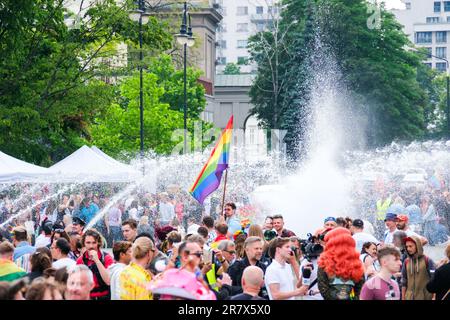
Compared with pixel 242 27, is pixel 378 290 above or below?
below

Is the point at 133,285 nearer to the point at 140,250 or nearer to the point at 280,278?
the point at 140,250

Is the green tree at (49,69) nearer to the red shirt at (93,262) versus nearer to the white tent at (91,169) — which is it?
the white tent at (91,169)

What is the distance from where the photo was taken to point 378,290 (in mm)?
9711

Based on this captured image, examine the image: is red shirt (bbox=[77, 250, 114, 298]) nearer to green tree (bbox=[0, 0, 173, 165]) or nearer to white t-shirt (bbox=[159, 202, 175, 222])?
green tree (bbox=[0, 0, 173, 165])

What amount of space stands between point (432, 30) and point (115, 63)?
140m

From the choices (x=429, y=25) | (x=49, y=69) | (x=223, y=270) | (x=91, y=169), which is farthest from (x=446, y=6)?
(x=223, y=270)

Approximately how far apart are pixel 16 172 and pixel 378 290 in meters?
13.2

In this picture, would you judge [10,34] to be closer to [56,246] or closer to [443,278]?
[56,246]

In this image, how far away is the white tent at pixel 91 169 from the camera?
84.4 ft

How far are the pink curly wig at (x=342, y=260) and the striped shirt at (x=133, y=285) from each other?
1594mm

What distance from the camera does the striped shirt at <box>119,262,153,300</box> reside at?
9.41 metres

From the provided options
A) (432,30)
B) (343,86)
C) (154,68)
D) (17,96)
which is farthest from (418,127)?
(432,30)

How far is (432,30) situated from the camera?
16575cm

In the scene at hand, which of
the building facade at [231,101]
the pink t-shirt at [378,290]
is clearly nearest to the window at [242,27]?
the building facade at [231,101]
